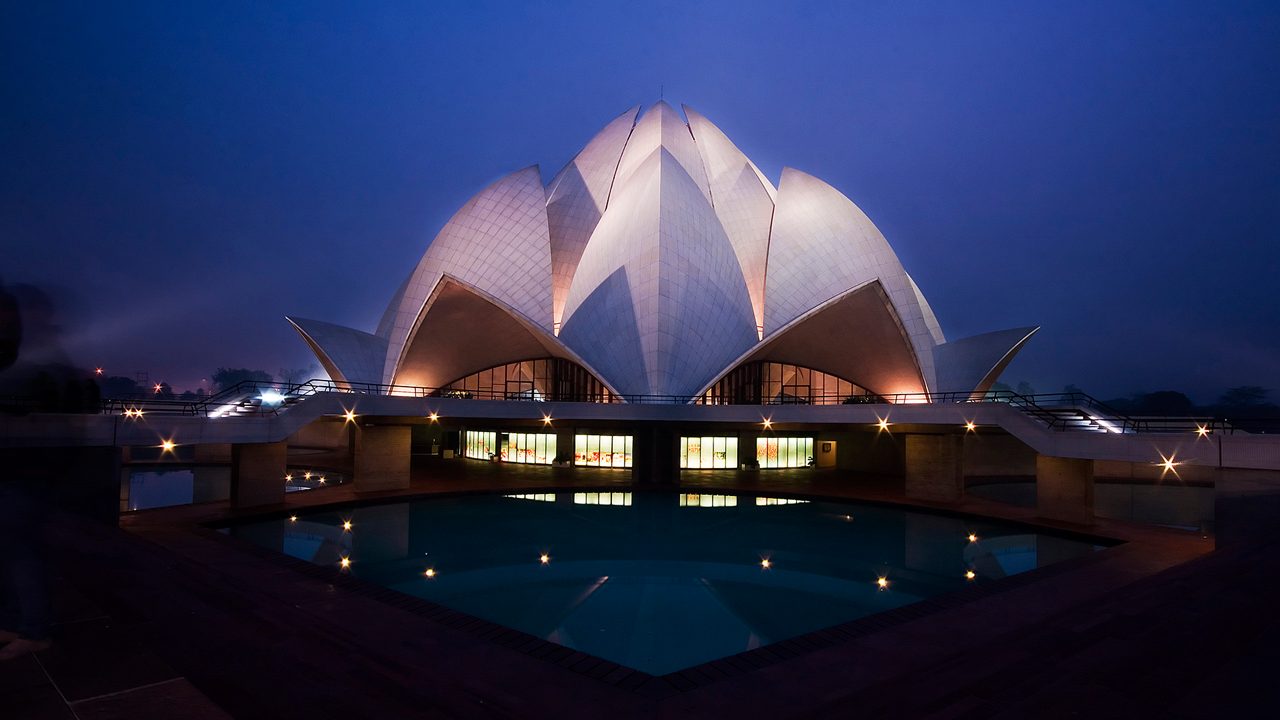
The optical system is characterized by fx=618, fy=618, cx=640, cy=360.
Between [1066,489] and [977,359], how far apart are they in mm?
17585

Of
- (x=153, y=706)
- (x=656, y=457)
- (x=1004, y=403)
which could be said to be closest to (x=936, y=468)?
(x=1004, y=403)

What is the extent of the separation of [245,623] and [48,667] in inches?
106

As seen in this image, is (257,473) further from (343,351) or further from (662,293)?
(343,351)

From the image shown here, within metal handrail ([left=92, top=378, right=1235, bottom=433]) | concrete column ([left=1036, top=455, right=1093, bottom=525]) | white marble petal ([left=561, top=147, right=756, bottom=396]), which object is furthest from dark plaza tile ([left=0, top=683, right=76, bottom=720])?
white marble petal ([left=561, top=147, right=756, bottom=396])

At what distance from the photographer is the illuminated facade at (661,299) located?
26500mm

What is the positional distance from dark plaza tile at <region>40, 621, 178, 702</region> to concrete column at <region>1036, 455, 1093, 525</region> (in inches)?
727

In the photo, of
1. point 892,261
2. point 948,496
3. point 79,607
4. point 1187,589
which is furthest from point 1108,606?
point 892,261

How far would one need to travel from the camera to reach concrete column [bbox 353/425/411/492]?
65.1ft

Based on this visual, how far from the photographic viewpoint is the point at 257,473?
16688 millimetres

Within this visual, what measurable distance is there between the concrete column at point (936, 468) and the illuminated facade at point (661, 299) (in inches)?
343

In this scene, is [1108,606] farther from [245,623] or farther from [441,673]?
[245,623]

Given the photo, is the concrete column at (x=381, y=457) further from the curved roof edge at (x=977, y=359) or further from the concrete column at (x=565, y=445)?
the curved roof edge at (x=977, y=359)

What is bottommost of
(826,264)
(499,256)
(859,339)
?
(859,339)

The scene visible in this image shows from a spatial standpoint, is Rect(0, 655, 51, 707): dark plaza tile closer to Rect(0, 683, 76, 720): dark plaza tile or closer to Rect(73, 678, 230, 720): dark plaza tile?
Rect(0, 683, 76, 720): dark plaza tile
